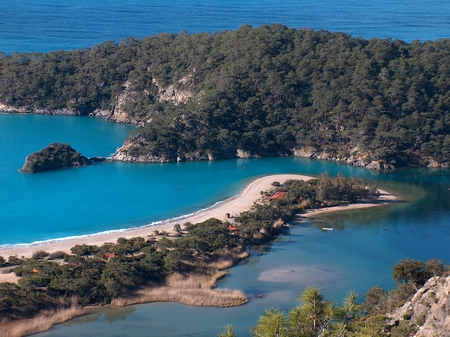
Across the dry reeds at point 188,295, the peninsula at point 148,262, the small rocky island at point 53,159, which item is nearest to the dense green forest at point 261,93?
the small rocky island at point 53,159

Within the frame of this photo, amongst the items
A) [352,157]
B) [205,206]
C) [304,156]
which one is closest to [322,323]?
[205,206]

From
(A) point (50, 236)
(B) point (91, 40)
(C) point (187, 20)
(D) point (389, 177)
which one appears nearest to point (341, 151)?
(D) point (389, 177)

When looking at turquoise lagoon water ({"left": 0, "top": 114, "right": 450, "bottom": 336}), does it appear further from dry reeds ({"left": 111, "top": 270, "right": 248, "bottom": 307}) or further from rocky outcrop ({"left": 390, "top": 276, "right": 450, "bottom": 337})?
rocky outcrop ({"left": 390, "top": 276, "right": 450, "bottom": 337})

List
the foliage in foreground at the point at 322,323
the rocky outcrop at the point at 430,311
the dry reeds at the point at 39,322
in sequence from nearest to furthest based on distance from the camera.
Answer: the foliage in foreground at the point at 322,323 < the rocky outcrop at the point at 430,311 < the dry reeds at the point at 39,322

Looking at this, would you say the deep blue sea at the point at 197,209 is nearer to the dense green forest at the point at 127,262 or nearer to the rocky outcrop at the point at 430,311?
the dense green forest at the point at 127,262

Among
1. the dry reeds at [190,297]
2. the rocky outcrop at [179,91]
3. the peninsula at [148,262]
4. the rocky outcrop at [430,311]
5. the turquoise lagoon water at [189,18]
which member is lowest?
the dry reeds at [190,297]

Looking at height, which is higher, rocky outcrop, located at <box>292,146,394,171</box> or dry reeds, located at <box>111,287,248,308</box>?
rocky outcrop, located at <box>292,146,394,171</box>

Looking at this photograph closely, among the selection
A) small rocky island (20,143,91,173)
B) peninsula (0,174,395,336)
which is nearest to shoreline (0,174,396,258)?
peninsula (0,174,395,336)

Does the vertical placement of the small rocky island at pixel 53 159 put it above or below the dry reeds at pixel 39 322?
above
